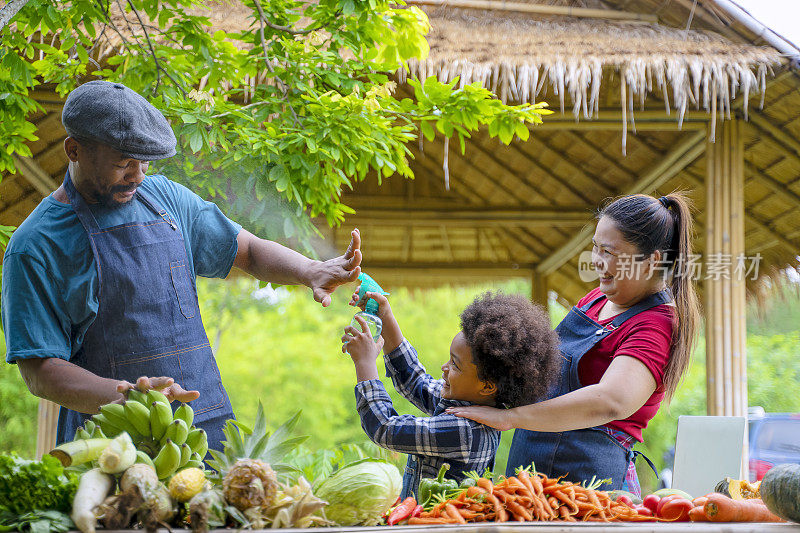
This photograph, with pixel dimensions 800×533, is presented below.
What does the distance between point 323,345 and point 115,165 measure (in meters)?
15.1

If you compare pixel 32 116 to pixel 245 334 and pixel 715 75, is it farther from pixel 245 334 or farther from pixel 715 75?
pixel 245 334

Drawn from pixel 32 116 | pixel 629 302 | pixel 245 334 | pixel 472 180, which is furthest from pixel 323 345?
pixel 629 302

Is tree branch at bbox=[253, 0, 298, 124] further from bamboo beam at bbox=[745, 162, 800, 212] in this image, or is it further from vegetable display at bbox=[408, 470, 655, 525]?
bamboo beam at bbox=[745, 162, 800, 212]

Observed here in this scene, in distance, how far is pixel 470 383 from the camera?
1832 millimetres

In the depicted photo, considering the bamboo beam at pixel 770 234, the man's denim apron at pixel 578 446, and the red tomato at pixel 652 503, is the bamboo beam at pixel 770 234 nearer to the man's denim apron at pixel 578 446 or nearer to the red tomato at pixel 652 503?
the man's denim apron at pixel 578 446

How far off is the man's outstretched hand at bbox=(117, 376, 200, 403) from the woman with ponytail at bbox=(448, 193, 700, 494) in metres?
0.84

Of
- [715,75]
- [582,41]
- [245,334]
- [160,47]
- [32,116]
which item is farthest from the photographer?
[245,334]

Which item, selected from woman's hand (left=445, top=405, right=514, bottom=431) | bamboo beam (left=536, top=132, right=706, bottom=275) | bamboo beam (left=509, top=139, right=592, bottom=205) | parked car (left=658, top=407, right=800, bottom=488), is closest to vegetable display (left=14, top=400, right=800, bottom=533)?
woman's hand (left=445, top=405, right=514, bottom=431)

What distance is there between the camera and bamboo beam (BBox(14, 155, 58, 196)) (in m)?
5.36

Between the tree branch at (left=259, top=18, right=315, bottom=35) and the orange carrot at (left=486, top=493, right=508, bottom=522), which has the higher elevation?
the tree branch at (left=259, top=18, right=315, bottom=35)

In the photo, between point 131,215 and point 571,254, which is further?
point 571,254

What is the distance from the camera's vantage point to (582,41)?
486 centimetres

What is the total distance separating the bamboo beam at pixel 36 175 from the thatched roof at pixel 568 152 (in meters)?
0.02

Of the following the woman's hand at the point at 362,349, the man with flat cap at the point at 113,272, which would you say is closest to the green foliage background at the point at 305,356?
the man with flat cap at the point at 113,272
